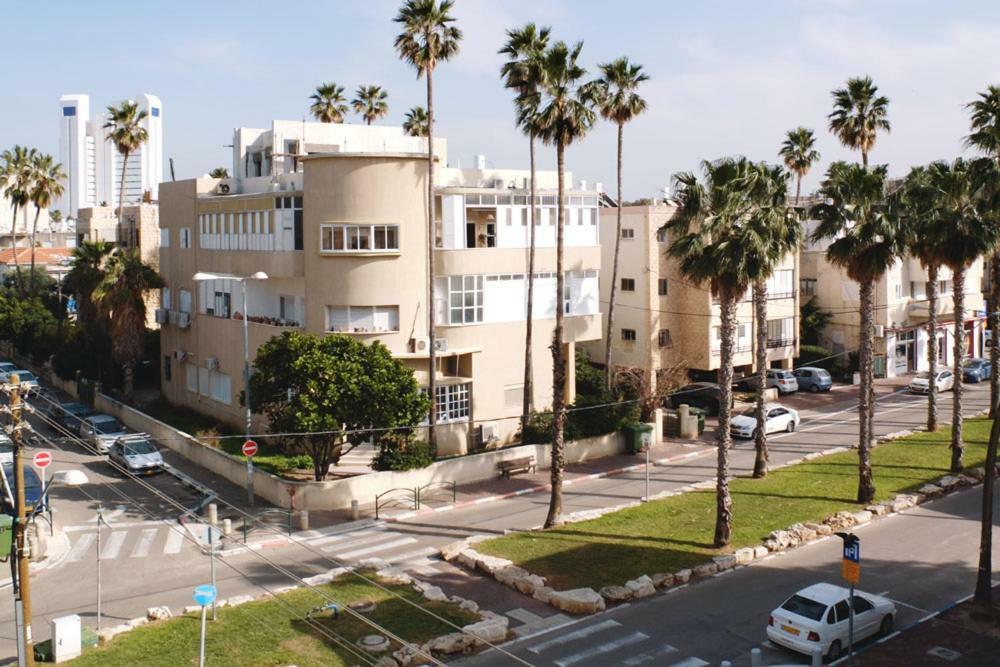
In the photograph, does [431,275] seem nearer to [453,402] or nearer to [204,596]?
[453,402]

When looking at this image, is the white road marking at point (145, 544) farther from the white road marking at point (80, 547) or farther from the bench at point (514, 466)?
the bench at point (514, 466)

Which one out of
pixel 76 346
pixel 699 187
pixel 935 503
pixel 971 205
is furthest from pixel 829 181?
pixel 76 346

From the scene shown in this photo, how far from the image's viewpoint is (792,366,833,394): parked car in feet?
186

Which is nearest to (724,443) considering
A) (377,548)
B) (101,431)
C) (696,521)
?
(696,521)

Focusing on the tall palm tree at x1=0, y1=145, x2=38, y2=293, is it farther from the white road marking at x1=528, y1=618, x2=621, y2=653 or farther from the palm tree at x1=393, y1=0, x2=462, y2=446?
the white road marking at x1=528, y1=618, x2=621, y2=653

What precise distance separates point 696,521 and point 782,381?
26959 mm

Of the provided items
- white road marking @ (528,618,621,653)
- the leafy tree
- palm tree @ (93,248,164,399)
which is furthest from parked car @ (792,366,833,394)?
white road marking @ (528,618,621,653)

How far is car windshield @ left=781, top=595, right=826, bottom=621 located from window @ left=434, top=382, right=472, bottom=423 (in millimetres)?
20891

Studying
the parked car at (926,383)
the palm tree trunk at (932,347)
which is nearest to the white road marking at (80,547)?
the palm tree trunk at (932,347)

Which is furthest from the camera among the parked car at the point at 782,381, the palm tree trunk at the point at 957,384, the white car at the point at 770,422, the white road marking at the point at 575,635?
the parked car at the point at 782,381

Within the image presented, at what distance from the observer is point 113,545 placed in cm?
2944

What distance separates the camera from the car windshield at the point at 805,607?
816 inches

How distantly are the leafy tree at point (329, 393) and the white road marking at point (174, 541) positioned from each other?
473 cm

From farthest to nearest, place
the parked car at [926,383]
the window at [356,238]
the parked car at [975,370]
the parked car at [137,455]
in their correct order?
the parked car at [975,370] → the parked car at [926,383] → the window at [356,238] → the parked car at [137,455]
